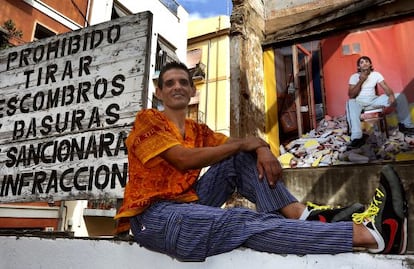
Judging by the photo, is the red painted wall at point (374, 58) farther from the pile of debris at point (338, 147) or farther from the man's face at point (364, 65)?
the pile of debris at point (338, 147)

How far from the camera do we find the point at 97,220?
34.5 ft

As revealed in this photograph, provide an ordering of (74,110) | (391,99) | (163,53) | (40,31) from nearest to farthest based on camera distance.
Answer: (74,110) < (391,99) < (40,31) < (163,53)

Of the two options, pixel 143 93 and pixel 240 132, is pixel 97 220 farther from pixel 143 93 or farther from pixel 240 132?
pixel 143 93

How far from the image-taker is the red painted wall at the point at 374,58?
16.4 feet

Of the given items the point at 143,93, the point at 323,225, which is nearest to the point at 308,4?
the point at 143,93

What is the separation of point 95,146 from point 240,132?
8.73ft

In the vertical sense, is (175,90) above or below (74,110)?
below

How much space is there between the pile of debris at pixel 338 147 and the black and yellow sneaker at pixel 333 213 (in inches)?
139

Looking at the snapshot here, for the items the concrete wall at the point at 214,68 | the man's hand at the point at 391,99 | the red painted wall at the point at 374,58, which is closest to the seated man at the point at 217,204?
the man's hand at the point at 391,99

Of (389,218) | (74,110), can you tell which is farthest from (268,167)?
(74,110)

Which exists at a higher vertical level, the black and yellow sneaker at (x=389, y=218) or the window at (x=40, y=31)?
the window at (x=40, y=31)

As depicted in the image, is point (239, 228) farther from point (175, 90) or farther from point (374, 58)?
point (374, 58)

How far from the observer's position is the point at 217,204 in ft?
Answer: 6.46

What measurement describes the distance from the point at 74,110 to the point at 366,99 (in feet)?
13.1
